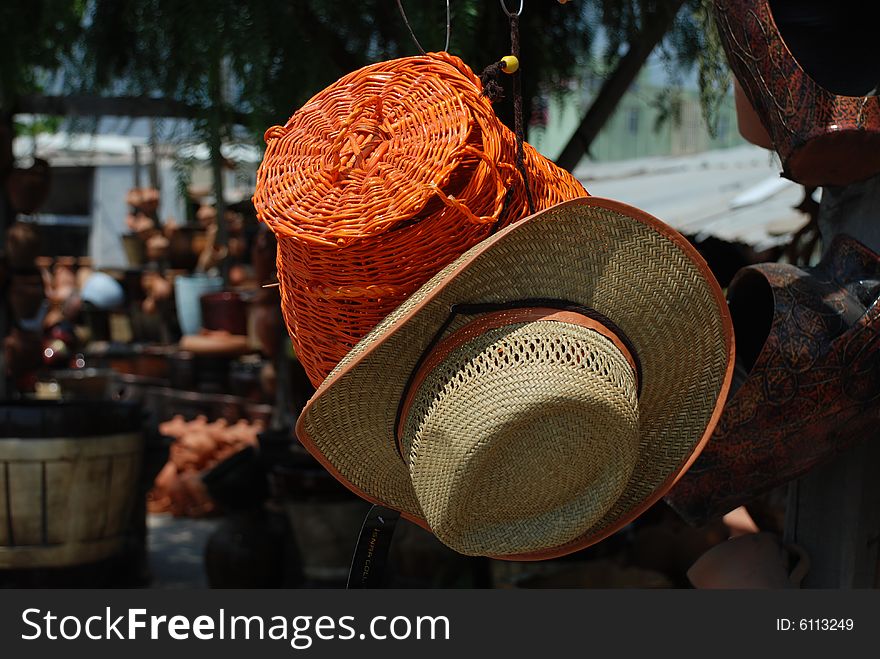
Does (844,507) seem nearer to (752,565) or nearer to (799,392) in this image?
(752,565)

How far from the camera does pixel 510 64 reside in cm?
129

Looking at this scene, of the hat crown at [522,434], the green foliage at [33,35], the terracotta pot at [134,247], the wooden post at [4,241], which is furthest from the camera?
the terracotta pot at [134,247]

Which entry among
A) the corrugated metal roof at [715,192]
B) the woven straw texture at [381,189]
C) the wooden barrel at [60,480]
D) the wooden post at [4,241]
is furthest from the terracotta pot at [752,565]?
the wooden post at [4,241]

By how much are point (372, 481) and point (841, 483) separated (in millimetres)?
1176

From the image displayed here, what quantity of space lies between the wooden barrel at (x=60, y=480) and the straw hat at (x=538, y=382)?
7.84ft

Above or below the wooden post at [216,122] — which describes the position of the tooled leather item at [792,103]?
above

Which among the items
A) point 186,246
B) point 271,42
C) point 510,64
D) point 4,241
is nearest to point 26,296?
point 4,241

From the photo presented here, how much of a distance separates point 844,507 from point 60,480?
8.33 feet

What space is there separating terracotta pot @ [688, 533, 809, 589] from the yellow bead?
1.24m

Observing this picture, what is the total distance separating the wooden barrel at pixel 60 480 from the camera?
11.0ft

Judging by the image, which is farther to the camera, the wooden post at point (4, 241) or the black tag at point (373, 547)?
the wooden post at point (4, 241)

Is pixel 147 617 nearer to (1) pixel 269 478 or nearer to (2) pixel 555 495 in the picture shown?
(2) pixel 555 495

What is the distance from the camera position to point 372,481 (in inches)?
52.9

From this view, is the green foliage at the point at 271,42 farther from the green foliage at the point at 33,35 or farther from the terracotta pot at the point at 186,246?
the terracotta pot at the point at 186,246
